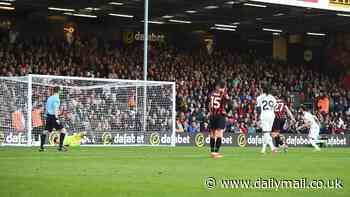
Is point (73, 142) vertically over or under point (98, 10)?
under

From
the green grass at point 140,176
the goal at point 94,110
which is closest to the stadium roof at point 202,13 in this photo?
the goal at point 94,110

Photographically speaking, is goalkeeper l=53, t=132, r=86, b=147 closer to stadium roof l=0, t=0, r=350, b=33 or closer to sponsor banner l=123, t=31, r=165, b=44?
stadium roof l=0, t=0, r=350, b=33

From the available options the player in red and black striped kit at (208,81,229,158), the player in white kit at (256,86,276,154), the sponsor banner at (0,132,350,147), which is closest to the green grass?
the player in red and black striped kit at (208,81,229,158)

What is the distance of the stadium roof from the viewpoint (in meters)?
43.3

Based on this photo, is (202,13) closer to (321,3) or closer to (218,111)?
(321,3)

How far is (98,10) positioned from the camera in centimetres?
4641

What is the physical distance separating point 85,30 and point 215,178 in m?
35.1


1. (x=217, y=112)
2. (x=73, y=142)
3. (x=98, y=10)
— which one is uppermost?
(x=98, y=10)

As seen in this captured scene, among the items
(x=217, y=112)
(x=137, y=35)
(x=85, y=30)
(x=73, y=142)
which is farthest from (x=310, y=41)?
→ (x=217, y=112)

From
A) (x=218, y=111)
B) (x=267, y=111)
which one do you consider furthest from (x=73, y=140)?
(x=218, y=111)

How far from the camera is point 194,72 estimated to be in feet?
153

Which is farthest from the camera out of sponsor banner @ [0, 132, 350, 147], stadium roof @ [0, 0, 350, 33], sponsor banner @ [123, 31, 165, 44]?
sponsor banner @ [123, 31, 165, 44]

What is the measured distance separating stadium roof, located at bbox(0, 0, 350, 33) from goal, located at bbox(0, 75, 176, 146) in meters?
8.69

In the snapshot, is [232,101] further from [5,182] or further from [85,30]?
[5,182]
